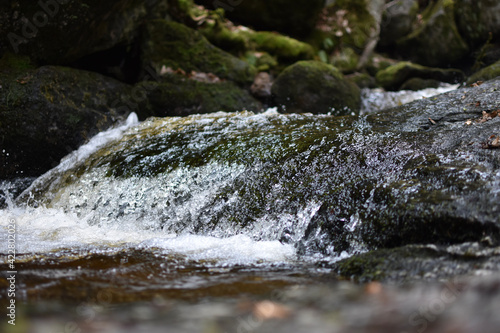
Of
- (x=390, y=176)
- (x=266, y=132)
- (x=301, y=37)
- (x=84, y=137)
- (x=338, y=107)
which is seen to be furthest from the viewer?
(x=301, y=37)

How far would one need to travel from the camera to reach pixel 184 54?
25.4ft

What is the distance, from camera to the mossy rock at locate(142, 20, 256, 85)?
7.57 metres

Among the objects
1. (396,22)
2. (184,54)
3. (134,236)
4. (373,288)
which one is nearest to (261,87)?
(184,54)

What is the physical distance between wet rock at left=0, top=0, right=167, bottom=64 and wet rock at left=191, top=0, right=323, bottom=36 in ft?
13.9

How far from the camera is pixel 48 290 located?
1.92 metres

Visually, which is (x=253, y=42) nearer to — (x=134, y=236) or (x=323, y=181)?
(x=323, y=181)

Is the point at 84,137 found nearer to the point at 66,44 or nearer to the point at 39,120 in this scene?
the point at 39,120

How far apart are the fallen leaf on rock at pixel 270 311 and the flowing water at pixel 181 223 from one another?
11mm

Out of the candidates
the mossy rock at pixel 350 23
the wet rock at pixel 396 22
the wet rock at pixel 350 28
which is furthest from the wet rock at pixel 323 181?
the wet rock at pixel 396 22

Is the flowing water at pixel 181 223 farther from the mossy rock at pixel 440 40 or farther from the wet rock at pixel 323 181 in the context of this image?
the mossy rock at pixel 440 40

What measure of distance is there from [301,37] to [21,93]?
336 inches

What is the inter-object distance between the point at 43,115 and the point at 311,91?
5091 mm

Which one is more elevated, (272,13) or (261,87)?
(272,13)

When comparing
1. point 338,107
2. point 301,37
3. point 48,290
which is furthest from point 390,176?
point 301,37
